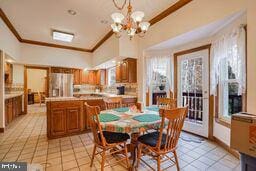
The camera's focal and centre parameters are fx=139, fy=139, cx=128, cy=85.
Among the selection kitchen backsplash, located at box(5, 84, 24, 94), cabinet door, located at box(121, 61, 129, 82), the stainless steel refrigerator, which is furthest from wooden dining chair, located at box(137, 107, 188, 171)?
kitchen backsplash, located at box(5, 84, 24, 94)


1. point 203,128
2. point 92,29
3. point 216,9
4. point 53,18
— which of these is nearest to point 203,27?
point 216,9

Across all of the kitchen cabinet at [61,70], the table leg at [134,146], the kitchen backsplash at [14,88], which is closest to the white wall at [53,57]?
the kitchen cabinet at [61,70]

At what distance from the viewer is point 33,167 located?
6.50 ft

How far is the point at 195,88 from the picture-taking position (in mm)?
3379

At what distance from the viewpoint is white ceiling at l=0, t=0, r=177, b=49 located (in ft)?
9.21

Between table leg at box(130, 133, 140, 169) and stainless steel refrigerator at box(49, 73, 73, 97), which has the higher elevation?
stainless steel refrigerator at box(49, 73, 73, 97)

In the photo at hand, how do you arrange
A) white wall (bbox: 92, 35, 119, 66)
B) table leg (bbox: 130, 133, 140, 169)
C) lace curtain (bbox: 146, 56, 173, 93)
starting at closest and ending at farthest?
table leg (bbox: 130, 133, 140, 169)
lace curtain (bbox: 146, 56, 173, 93)
white wall (bbox: 92, 35, 119, 66)

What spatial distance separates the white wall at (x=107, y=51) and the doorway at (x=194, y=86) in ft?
5.67

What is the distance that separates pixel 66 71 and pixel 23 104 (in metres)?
2.17

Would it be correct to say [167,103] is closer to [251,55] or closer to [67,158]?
[251,55]

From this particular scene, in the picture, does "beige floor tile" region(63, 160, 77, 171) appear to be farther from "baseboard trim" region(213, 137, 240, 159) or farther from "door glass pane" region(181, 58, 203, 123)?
"door glass pane" region(181, 58, 203, 123)

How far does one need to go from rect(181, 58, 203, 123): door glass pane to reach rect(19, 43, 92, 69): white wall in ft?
14.3

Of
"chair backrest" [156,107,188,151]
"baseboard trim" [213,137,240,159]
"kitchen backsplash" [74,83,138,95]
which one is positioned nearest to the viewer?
"chair backrest" [156,107,188,151]

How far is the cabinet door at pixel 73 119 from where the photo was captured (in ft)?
10.7
